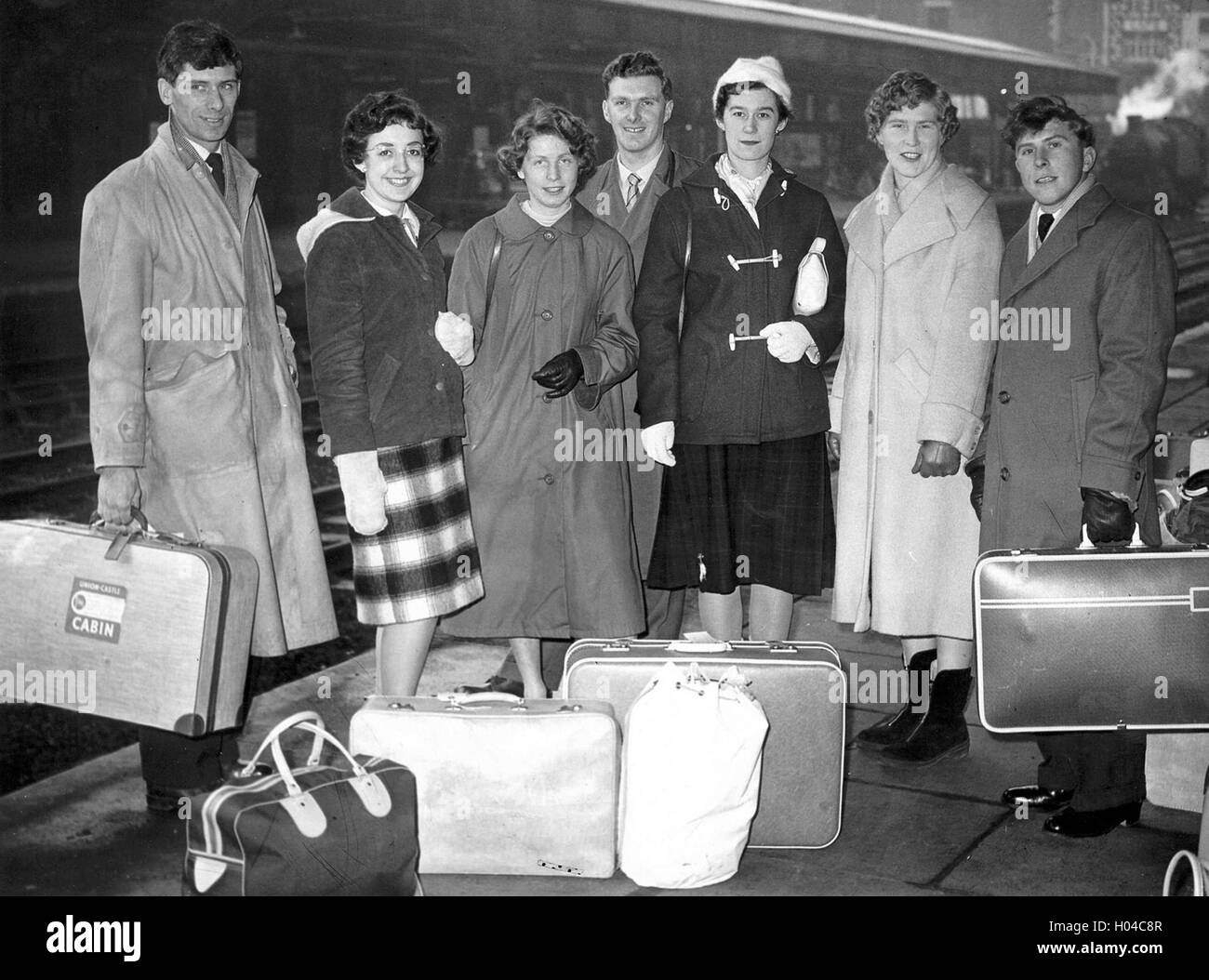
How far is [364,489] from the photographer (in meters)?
4.09

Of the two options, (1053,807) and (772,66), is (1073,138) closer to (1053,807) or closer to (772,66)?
(772,66)

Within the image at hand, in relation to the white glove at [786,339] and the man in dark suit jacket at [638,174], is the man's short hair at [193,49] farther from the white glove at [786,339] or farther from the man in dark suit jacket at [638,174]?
the white glove at [786,339]

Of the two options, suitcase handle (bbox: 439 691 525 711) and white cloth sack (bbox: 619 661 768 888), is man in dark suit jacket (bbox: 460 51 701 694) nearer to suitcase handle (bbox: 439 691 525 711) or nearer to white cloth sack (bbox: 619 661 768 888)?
suitcase handle (bbox: 439 691 525 711)

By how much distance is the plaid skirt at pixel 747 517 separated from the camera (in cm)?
445

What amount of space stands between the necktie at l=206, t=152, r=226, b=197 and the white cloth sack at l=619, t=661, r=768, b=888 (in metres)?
1.98

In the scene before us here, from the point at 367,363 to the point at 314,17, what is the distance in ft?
28.2

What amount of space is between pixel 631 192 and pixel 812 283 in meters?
0.79

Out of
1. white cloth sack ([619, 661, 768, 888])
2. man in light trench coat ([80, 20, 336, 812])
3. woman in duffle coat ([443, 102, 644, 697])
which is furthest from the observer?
woman in duffle coat ([443, 102, 644, 697])

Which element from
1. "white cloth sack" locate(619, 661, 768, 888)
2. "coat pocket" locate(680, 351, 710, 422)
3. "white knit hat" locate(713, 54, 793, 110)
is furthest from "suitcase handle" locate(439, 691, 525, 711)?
"white knit hat" locate(713, 54, 793, 110)

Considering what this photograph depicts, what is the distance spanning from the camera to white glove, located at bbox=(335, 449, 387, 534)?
4074 mm

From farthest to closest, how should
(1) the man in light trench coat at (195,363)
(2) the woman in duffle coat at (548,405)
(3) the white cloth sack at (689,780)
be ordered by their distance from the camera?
(2) the woman in duffle coat at (548,405)
(1) the man in light trench coat at (195,363)
(3) the white cloth sack at (689,780)

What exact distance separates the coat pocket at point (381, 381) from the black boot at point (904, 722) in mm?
1981

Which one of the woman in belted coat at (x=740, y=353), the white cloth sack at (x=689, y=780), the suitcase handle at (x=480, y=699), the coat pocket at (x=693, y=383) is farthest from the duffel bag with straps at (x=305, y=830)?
the coat pocket at (x=693, y=383)

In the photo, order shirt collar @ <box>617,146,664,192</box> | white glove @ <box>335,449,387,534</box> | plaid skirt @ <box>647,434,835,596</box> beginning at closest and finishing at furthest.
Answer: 1. white glove @ <box>335,449,387,534</box>
2. plaid skirt @ <box>647,434,835,596</box>
3. shirt collar @ <box>617,146,664,192</box>
